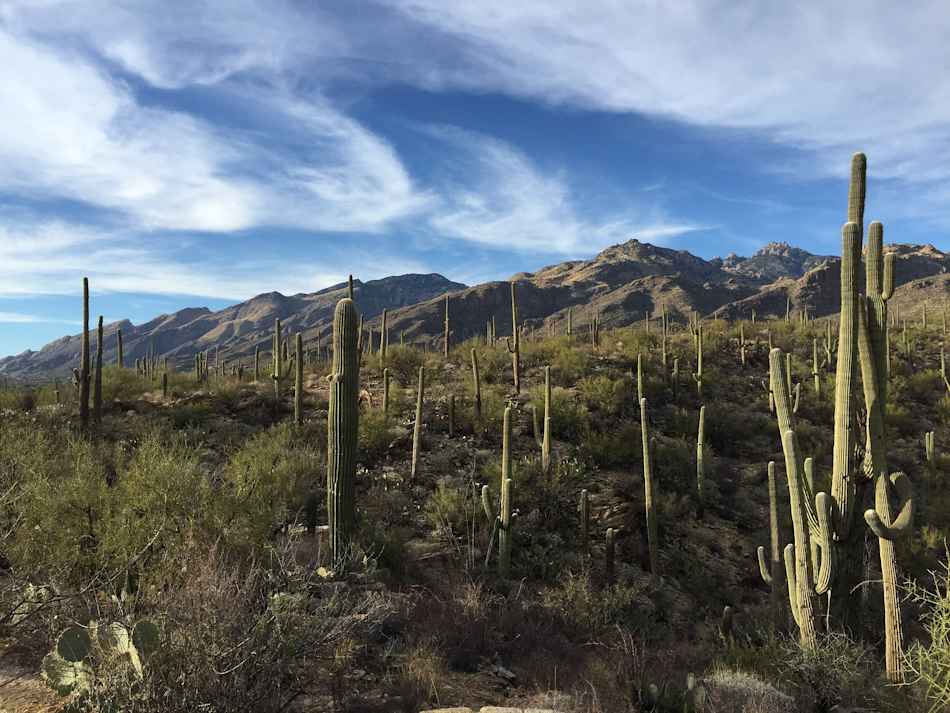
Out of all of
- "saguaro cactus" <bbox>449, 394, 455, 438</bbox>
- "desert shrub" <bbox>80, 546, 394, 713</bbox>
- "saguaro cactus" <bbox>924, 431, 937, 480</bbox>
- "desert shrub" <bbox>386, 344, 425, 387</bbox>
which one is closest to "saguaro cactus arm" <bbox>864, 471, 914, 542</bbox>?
"desert shrub" <bbox>80, 546, 394, 713</bbox>

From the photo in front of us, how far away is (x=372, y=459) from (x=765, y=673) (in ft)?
30.1

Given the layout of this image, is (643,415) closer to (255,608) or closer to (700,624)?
(700,624)

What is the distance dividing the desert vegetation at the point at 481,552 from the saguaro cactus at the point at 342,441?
1.8 inches

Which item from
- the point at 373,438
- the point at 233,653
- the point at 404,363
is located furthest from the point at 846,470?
the point at 404,363

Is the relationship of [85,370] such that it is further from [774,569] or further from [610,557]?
[774,569]

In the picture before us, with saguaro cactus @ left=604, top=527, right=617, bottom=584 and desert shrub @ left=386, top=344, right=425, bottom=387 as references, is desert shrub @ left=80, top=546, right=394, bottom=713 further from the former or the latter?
desert shrub @ left=386, top=344, right=425, bottom=387

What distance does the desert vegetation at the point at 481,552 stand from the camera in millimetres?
4465

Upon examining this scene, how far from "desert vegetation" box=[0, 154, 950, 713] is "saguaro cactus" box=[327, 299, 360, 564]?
0.05m

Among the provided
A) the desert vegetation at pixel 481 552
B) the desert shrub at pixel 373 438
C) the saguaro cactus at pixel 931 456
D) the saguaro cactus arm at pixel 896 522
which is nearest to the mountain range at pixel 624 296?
the desert shrub at pixel 373 438

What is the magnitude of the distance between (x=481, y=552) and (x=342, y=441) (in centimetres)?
342

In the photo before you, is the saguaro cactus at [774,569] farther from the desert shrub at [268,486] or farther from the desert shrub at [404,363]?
the desert shrub at [404,363]

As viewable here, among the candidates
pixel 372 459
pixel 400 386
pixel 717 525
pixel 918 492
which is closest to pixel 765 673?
pixel 717 525

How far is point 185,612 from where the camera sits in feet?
13.7

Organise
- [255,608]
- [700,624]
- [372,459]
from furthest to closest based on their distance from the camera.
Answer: [372,459], [700,624], [255,608]
